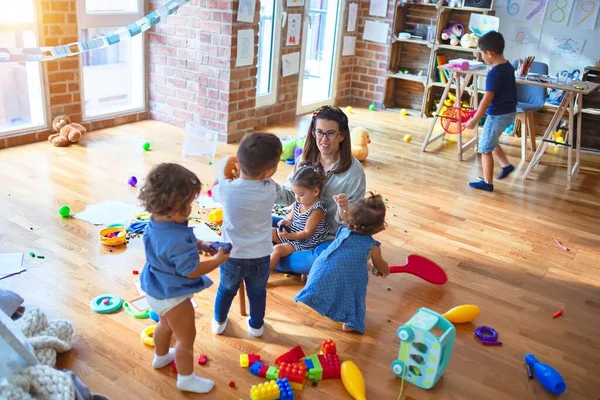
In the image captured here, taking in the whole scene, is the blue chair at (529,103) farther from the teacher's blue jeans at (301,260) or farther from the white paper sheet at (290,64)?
the teacher's blue jeans at (301,260)

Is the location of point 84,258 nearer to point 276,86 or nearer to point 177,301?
point 177,301

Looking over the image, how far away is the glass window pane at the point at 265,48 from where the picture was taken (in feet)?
15.5

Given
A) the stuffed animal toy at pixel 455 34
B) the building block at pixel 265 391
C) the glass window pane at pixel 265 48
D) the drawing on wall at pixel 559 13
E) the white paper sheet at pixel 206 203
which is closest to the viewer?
the building block at pixel 265 391

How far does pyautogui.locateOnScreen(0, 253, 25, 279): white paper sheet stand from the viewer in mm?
2309

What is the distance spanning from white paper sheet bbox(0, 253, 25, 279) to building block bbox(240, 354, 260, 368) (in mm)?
1082

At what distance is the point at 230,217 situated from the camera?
183cm

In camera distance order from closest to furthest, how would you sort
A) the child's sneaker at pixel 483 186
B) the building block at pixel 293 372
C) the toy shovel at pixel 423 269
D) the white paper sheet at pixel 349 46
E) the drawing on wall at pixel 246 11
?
1. the building block at pixel 293 372
2. the toy shovel at pixel 423 269
3. the child's sneaker at pixel 483 186
4. the drawing on wall at pixel 246 11
5. the white paper sheet at pixel 349 46

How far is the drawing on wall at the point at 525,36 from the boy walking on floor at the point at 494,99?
1.74 metres

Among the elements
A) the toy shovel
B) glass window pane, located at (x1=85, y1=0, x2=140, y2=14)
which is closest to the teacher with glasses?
the toy shovel

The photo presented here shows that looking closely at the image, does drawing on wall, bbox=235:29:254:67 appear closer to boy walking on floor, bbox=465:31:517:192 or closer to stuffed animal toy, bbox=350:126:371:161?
stuffed animal toy, bbox=350:126:371:161

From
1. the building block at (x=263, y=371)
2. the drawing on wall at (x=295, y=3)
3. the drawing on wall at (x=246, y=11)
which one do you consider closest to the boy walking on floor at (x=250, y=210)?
the building block at (x=263, y=371)

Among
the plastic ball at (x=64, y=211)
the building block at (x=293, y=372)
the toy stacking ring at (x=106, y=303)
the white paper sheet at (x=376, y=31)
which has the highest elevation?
the white paper sheet at (x=376, y=31)

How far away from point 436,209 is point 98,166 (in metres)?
2.13

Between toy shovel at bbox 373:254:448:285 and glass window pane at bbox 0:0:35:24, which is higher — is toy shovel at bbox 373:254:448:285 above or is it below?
below
